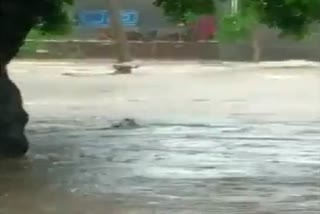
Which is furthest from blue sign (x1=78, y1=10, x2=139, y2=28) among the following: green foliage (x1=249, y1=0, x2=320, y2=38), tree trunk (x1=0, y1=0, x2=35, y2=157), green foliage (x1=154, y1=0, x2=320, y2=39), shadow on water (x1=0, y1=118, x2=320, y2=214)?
tree trunk (x1=0, y1=0, x2=35, y2=157)

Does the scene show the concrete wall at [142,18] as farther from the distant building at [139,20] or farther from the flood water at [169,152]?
the flood water at [169,152]

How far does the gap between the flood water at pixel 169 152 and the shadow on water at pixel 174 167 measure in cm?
1

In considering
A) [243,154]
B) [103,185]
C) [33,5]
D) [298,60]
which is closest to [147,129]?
[243,154]

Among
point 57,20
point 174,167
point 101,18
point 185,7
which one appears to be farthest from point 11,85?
point 101,18

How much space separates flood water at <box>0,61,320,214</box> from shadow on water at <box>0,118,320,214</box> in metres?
0.01

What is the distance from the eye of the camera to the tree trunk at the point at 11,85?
1136 centimetres

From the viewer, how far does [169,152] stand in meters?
12.6

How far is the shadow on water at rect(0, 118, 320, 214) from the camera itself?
8.86m

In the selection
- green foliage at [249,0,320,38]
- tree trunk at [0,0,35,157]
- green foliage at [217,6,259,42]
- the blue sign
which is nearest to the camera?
tree trunk at [0,0,35,157]

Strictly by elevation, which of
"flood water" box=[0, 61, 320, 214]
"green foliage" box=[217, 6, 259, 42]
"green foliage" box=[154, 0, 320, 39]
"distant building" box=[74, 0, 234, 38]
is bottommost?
"distant building" box=[74, 0, 234, 38]

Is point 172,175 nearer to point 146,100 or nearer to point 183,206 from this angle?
point 183,206

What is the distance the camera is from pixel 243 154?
12.4m

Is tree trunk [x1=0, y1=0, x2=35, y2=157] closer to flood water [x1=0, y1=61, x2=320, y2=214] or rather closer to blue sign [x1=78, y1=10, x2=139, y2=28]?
flood water [x1=0, y1=61, x2=320, y2=214]

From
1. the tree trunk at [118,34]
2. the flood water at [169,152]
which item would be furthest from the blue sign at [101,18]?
the flood water at [169,152]
